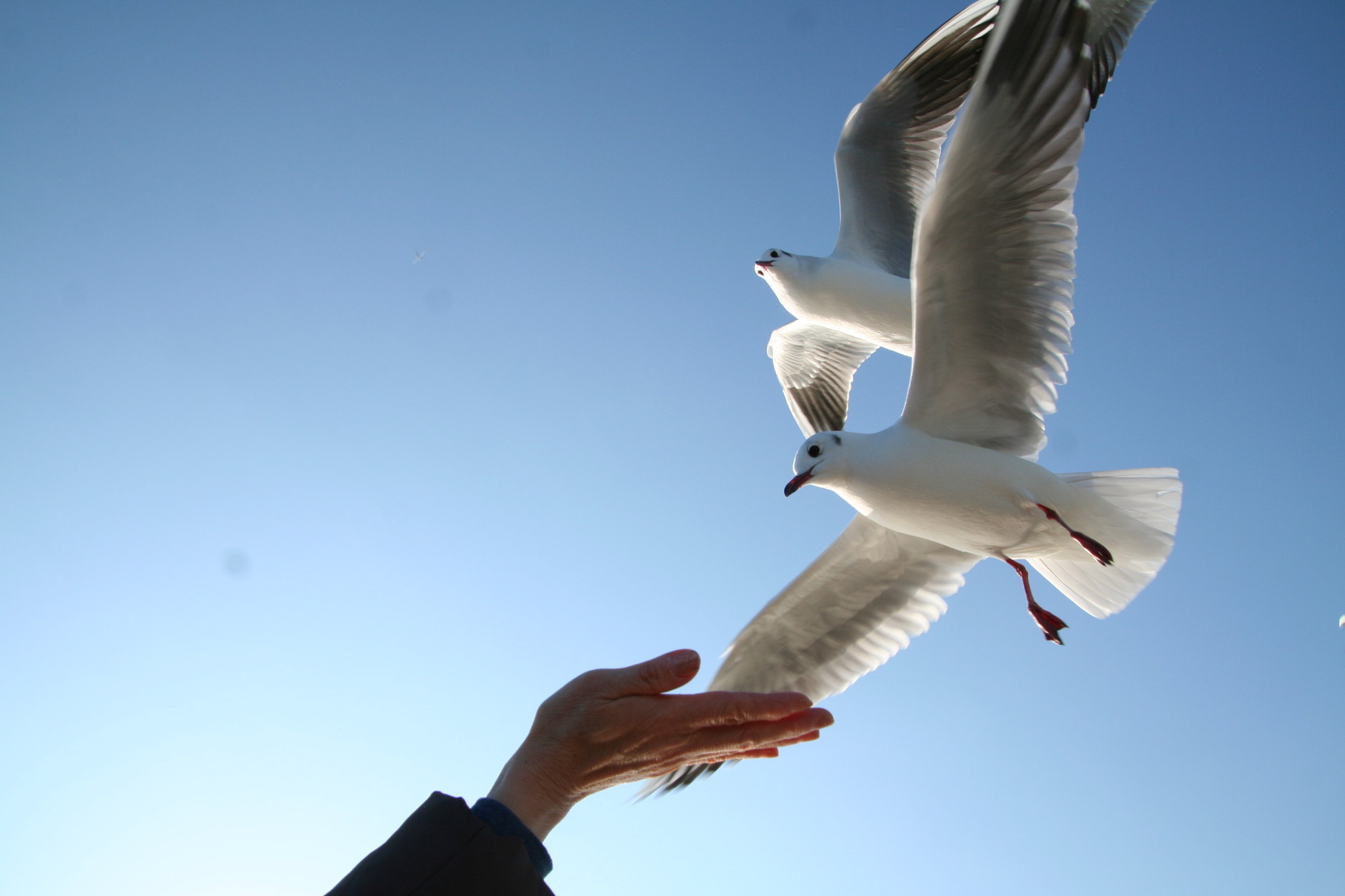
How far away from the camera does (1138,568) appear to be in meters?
3.27

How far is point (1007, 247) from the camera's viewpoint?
2.86m

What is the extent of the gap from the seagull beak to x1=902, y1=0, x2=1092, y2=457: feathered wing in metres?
0.45

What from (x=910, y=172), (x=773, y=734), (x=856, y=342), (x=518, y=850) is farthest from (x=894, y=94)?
(x=518, y=850)

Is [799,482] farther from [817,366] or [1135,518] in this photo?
[817,366]

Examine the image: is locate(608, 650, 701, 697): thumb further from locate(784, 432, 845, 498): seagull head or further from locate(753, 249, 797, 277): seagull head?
locate(753, 249, 797, 277): seagull head

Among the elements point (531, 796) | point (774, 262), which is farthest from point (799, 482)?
point (774, 262)

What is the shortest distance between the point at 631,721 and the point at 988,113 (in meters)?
2.07

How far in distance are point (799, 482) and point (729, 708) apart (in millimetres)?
1619

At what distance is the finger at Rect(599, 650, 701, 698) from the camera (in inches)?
64.8

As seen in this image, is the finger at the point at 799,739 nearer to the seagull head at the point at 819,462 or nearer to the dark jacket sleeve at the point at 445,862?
the dark jacket sleeve at the point at 445,862

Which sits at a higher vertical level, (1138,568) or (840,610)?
(840,610)

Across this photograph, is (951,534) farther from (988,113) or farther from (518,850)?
(518,850)

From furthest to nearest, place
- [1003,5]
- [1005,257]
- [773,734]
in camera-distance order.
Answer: [1005,257], [1003,5], [773,734]

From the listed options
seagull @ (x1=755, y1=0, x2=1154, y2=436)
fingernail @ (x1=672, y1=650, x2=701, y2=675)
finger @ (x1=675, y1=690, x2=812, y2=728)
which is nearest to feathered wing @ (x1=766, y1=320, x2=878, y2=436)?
seagull @ (x1=755, y1=0, x2=1154, y2=436)
